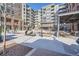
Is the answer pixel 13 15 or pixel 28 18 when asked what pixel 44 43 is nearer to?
pixel 28 18

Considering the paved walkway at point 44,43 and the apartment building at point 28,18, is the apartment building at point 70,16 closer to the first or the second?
the paved walkway at point 44,43

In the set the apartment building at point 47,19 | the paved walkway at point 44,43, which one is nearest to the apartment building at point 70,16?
the apartment building at point 47,19

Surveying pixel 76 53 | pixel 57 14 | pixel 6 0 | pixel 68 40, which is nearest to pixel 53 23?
pixel 57 14

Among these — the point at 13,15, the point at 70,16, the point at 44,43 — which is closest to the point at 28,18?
the point at 13,15

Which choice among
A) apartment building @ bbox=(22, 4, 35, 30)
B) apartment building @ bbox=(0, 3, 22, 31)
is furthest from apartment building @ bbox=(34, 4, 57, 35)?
apartment building @ bbox=(0, 3, 22, 31)

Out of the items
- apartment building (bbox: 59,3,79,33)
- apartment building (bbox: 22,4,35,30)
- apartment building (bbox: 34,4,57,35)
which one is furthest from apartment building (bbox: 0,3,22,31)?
apartment building (bbox: 59,3,79,33)

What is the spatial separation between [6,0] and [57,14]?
0.62 m

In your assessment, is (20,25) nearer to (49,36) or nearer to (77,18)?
(49,36)

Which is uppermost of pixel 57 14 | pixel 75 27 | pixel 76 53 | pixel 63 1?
pixel 63 1

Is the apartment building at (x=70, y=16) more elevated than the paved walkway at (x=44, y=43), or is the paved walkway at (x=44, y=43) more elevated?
the apartment building at (x=70, y=16)

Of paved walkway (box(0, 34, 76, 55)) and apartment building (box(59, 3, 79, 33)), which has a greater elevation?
apartment building (box(59, 3, 79, 33))

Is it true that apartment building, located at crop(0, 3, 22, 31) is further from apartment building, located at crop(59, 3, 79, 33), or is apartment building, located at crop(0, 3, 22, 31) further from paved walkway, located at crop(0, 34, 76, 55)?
apartment building, located at crop(59, 3, 79, 33)

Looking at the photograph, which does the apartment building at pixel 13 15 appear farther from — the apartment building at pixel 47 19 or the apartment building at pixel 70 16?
the apartment building at pixel 70 16

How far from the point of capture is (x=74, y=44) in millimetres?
2297
